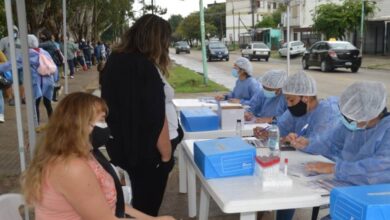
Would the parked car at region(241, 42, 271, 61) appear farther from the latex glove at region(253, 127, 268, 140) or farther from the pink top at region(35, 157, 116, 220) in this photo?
the pink top at region(35, 157, 116, 220)

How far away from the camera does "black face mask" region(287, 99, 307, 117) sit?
11.0 feet

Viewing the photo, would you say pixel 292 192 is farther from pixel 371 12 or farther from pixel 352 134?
pixel 371 12

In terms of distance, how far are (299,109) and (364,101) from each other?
3.33 ft

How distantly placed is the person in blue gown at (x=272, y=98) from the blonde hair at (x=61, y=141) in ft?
8.46

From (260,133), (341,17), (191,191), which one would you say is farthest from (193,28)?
(260,133)

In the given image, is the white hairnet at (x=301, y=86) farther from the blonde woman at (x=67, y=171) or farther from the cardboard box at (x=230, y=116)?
the blonde woman at (x=67, y=171)

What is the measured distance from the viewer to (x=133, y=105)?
2.49 metres

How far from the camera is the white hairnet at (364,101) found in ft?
7.73

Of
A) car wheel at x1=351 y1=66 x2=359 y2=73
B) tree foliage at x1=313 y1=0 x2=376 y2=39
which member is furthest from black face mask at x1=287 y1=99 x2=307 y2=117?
tree foliage at x1=313 y1=0 x2=376 y2=39

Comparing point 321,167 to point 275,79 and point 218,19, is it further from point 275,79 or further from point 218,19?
point 218,19

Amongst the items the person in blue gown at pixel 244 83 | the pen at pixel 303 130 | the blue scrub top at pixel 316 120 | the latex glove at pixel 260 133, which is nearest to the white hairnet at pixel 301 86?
the blue scrub top at pixel 316 120

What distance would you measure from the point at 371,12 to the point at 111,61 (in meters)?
28.3

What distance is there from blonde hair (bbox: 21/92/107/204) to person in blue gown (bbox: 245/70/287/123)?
8.46ft

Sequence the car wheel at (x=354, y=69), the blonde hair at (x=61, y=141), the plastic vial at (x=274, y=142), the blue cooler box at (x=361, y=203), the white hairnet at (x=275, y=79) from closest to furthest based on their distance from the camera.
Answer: the blue cooler box at (x=361, y=203), the blonde hair at (x=61, y=141), the plastic vial at (x=274, y=142), the white hairnet at (x=275, y=79), the car wheel at (x=354, y=69)
